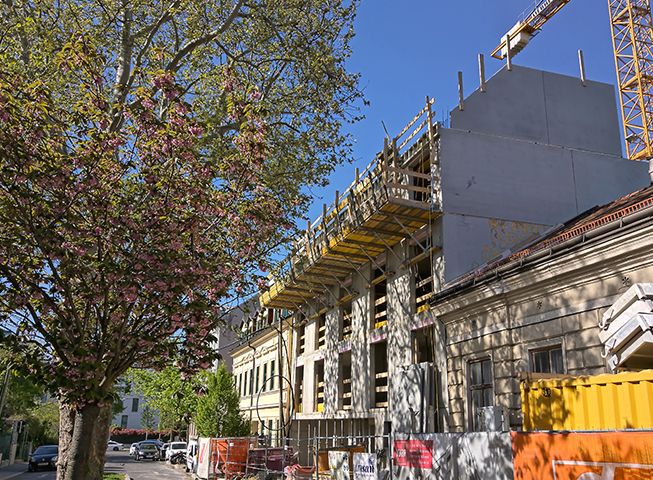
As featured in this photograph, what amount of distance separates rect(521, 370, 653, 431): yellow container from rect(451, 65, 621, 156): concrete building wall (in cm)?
1261

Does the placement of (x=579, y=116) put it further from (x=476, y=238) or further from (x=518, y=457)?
(x=518, y=457)

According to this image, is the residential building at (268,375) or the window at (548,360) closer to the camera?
the window at (548,360)

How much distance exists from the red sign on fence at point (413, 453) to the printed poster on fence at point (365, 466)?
197 cm

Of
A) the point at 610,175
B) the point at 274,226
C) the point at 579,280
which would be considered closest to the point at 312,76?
the point at 274,226

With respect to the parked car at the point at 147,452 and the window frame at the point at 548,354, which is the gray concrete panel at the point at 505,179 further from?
→ the parked car at the point at 147,452

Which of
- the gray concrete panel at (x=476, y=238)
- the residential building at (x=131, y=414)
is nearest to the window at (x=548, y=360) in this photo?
the gray concrete panel at (x=476, y=238)

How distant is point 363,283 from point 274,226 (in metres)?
13.2

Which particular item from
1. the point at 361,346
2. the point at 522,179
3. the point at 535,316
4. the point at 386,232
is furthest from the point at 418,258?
the point at 535,316

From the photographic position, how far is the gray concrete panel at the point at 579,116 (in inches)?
835

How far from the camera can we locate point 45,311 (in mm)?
10844

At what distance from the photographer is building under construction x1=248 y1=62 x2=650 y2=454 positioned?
18.4 meters

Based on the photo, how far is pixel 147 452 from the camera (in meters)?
53.4

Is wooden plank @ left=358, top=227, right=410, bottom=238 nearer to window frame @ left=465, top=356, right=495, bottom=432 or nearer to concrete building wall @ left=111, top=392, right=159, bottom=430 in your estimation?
window frame @ left=465, top=356, right=495, bottom=432

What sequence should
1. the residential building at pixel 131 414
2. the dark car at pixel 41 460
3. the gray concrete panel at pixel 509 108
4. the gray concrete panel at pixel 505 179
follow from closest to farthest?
1. the gray concrete panel at pixel 505 179
2. the gray concrete panel at pixel 509 108
3. the dark car at pixel 41 460
4. the residential building at pixel 131 414
